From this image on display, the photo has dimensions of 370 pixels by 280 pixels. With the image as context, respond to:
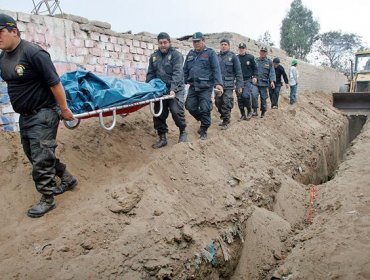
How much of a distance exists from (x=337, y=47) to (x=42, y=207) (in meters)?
37.1

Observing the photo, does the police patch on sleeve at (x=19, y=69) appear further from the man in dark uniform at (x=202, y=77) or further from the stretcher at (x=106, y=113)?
the man in dark uniform at (x=202, y=77)

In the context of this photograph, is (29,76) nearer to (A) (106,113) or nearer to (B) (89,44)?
(A) (106,113)

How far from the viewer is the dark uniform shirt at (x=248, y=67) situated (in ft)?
24.4

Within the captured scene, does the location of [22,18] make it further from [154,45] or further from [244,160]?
[244,160]

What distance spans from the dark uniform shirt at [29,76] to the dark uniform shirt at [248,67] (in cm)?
508

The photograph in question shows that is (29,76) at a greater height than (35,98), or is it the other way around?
(29,76)

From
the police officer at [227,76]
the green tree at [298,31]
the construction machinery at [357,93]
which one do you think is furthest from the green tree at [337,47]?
the police officer at [227,76]

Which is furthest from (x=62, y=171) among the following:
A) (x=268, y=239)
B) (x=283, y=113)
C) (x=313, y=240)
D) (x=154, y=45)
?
(x=283, y=113)

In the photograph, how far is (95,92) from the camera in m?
3.84

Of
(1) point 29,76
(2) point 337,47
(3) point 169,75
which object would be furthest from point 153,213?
(2) point 337,47

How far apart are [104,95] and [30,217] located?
4.79 feet

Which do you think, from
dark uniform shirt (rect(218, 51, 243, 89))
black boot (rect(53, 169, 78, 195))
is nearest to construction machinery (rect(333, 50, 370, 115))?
dark uniform shirt (rect(218, 51, 243, 89))

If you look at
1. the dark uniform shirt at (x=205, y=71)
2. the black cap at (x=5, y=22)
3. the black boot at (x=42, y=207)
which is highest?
the black cap at (x=5, y=22)

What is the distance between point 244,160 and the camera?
5.44 meters
